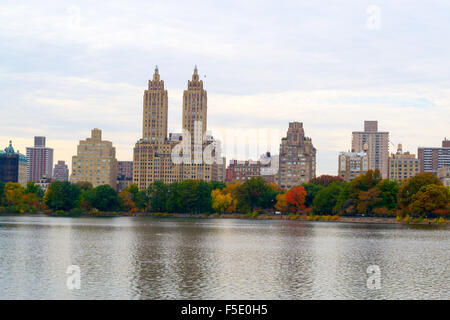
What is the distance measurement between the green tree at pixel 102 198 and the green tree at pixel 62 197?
153 inches

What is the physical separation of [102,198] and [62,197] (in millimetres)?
11365

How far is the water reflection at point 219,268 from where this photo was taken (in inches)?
1590

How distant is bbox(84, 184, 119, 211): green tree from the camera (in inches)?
7190

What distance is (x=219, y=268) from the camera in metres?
51.7

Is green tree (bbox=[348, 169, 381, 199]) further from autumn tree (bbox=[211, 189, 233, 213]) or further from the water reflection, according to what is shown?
Result: the water reflection

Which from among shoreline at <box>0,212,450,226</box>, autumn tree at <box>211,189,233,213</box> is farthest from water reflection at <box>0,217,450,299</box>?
autumn tree at <box>211,189,233,213</box>

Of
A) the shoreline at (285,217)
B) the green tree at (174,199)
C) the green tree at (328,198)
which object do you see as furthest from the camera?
the green tree at (174,199)

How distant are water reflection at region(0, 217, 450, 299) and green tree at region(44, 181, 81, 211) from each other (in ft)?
332

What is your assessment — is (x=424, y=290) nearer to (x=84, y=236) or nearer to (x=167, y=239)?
(x=167, y=239)

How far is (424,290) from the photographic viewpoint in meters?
42.2

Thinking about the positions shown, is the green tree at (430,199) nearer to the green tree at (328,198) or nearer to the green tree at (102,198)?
the green tree at (328,198)

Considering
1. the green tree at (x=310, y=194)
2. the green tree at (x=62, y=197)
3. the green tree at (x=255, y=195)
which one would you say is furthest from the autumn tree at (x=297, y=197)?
the green tree at (x=62, y=197)
